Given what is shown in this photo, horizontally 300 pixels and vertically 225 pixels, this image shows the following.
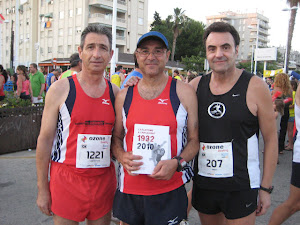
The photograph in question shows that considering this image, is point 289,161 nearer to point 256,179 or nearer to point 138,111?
point 256,179

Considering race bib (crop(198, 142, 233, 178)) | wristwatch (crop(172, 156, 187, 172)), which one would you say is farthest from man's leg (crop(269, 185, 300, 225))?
wristwatch (crop(172, 156, 187, 172))

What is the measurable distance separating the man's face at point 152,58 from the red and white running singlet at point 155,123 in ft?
0.59

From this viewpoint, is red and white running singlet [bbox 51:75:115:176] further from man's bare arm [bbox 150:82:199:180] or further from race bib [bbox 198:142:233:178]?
race bib [bbox 198:142:233:178]

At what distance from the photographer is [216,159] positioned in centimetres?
228

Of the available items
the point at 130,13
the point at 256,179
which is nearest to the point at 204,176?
the point at 256,179

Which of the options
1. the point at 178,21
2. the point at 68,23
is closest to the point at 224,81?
the point at 68,23

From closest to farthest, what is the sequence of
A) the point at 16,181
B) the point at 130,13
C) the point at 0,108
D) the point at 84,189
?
1. the point at 84,189
2. the point at 16,181
3. the point at 0,108
4. the point at 130,13

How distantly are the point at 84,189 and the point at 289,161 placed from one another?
584 centimetres

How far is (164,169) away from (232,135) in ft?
2.10

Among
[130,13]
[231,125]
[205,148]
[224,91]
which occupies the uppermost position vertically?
[130,13]

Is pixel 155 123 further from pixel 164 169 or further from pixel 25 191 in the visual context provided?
pixel 25 191

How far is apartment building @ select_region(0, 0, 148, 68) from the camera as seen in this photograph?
41.3 metres

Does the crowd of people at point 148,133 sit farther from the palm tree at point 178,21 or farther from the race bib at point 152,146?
the palm tree at point 178,21

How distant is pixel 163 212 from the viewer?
212 centimetres
